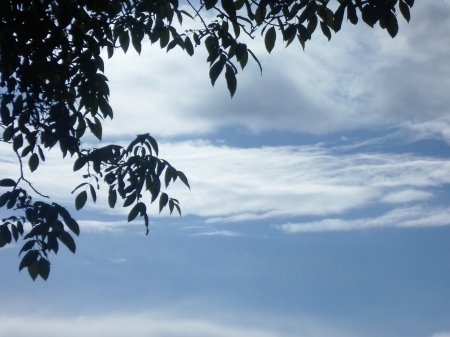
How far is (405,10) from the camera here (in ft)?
12.9

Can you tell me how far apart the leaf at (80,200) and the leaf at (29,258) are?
1.87ft

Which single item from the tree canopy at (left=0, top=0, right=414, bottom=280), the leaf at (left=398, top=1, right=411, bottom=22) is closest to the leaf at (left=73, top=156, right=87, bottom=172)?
the tree canopy at (left=0, top=0, right=414, bottom=280)

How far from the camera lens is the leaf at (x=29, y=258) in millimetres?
3746

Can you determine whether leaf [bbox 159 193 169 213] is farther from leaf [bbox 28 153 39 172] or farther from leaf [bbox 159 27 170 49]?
leaf [bbox 159 27 170 49]

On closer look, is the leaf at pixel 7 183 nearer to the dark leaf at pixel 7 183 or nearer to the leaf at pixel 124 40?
the dark leaf at pixel 7 183

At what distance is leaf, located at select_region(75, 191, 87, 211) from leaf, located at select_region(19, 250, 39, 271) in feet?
1.87

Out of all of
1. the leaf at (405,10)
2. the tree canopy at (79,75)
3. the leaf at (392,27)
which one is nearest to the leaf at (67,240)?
the tree canopy at (79,75)

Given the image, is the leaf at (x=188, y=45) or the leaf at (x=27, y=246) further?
the leaf at (x=188, y=45)

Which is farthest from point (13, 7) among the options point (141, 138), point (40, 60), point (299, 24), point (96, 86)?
point (299, 24)

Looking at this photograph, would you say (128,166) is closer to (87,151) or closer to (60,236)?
(87,151)

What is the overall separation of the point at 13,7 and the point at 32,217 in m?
1.50

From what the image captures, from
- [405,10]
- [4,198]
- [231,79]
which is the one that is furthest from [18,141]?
[405,10]

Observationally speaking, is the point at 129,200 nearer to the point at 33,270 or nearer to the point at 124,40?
the point at 33,270

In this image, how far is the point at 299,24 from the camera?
4.30 metres
